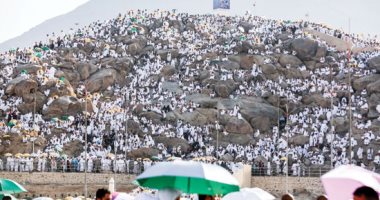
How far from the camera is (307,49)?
7594cm

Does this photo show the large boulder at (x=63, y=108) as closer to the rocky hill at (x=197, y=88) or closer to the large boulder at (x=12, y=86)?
the rocky hill at (x=197, y=88)

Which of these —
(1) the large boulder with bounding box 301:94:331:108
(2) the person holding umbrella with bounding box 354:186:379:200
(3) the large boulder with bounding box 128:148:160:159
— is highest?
(1) the large boulder with bounding box 301:94:331:108

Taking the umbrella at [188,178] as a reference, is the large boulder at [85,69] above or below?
above

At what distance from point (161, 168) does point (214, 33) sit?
231ft

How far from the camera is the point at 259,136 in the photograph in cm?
6331

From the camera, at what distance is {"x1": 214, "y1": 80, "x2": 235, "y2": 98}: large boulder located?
69250 mm

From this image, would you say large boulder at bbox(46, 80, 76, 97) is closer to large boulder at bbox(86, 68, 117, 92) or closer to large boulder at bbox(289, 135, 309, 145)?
large boulder at bbox(86, 68, 117, 92)

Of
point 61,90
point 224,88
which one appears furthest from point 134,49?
point 61,90

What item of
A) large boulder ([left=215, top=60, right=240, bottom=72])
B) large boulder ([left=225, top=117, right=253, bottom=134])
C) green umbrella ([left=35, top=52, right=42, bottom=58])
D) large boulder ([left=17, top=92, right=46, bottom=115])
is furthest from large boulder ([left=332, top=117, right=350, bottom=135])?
green umbrella ([left=35, top=52, right=42, bottom=58])

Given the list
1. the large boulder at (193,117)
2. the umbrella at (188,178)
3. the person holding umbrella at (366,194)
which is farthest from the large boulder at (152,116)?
the person holding umbrella at (366,194)

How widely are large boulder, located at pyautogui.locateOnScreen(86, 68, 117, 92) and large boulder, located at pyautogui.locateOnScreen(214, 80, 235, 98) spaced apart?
826 cm

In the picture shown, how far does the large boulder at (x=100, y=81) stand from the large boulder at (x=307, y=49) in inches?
562

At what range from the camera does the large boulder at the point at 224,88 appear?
227 ft

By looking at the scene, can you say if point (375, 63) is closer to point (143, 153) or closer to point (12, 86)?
point (143, 153)
